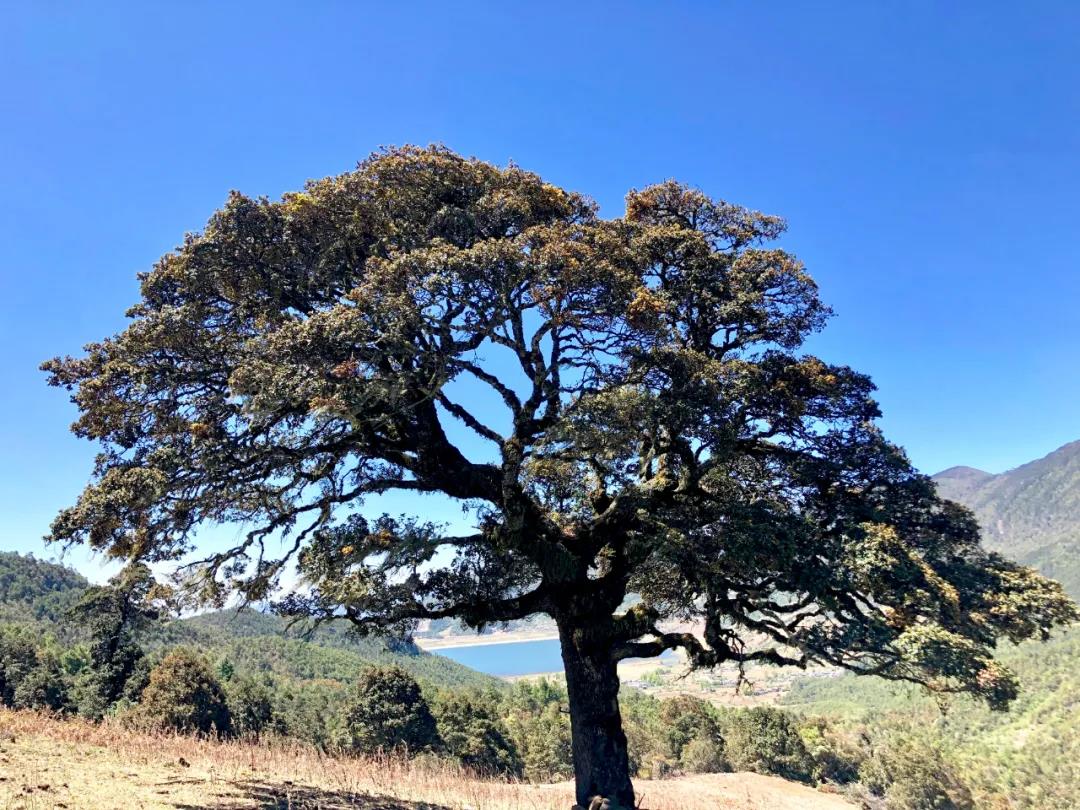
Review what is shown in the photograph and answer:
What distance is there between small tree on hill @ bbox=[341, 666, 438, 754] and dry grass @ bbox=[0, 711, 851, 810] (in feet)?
107

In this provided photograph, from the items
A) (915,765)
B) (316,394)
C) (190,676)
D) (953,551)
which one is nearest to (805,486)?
(953,551)

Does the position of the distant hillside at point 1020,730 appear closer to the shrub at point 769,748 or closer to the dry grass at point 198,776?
the shrub at point 769,748

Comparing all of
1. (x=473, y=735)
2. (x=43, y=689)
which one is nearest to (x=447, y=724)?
(x=473, y=735)

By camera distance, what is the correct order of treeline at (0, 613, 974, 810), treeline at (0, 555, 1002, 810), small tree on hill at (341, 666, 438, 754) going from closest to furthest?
treeline at (0, 555, 1002, 810) < treeline at (0, 613, 974, 810) < small tree on hill at (341, 666, 438, 754)

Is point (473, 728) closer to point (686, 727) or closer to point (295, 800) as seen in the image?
point (686, 727)

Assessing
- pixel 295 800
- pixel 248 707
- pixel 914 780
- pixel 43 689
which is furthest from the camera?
pixel 43 689

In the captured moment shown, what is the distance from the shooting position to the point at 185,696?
3525 centimetres

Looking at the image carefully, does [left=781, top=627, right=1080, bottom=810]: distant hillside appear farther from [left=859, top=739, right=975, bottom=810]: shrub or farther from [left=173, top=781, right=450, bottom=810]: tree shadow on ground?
[left=173, top=781, right=450, bottom=810]: tree shadow on ground

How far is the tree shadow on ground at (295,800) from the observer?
745 centimetres

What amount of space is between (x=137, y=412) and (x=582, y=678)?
8.18m

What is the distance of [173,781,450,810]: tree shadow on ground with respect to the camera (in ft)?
24.4

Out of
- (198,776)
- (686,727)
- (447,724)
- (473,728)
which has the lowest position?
(686,727)

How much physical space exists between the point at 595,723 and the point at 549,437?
5.11 metres

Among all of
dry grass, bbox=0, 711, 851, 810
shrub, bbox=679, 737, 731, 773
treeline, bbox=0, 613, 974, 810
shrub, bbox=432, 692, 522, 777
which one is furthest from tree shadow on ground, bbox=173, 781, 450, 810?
shrub, bbox=679, 737, 731, 773
